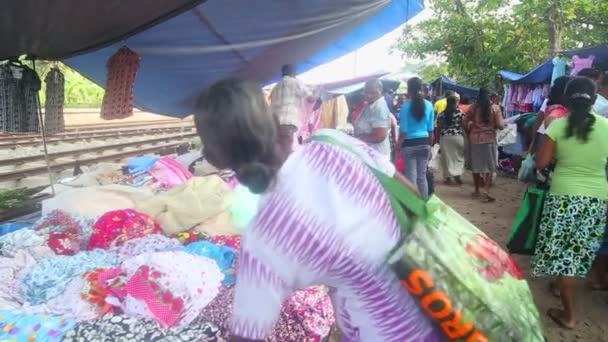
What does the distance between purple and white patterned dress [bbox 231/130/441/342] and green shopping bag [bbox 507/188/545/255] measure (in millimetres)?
2786

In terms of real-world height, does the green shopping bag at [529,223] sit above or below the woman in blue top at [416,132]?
below

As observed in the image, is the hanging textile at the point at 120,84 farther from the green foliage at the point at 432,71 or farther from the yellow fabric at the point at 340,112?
the green foliage at the point at 432,71

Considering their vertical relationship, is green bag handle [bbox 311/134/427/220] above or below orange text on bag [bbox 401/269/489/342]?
above

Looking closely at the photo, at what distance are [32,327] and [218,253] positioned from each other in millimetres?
902

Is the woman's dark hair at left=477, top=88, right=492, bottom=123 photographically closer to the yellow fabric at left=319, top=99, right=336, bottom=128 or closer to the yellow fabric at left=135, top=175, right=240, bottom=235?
the yellow fabric at left=319, top=99, right=336, bottom=128

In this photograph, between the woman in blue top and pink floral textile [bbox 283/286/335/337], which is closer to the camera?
pink floral textile [bbox 283/286/335/337]

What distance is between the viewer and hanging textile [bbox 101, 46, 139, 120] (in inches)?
148

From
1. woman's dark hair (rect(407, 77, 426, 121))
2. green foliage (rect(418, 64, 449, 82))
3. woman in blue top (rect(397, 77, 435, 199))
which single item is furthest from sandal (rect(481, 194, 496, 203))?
green foliage (rect(418, 64, 449, 82))

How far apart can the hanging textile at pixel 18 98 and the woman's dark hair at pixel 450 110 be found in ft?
19.4

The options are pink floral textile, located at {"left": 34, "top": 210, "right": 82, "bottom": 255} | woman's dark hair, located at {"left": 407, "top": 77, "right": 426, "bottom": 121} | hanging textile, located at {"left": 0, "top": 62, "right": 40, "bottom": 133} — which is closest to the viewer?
pink floral textile, located at {"left": 34, "top": 210, "right": 82, "bottom": 255}

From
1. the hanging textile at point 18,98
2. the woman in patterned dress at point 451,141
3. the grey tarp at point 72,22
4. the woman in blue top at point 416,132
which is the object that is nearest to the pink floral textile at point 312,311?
the grey tarp at point 72,22

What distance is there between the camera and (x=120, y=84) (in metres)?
3.79

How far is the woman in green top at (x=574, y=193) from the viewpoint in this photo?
2.96 meters

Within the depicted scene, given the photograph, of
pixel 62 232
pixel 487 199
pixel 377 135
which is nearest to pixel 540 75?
pixel 487 199
